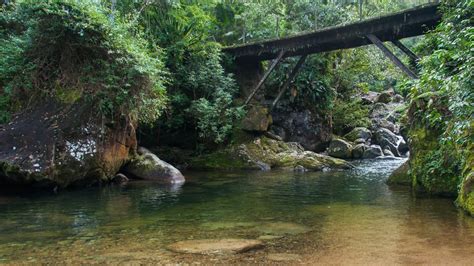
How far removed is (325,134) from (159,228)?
16.0m

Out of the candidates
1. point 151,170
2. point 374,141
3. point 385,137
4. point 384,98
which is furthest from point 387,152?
point 151,170

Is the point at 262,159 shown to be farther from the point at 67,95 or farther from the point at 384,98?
the point at 384,98

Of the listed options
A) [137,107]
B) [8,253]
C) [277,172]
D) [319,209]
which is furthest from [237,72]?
[8,253]

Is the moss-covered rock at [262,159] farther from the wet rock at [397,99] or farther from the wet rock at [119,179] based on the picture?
Result: the wet rock at [397,99]

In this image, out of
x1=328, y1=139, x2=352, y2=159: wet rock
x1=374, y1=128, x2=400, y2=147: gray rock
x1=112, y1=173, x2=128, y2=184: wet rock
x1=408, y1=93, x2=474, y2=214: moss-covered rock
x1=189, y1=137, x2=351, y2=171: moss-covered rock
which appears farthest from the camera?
x1=374, y1=128, x2=400, y2=147: gray rock

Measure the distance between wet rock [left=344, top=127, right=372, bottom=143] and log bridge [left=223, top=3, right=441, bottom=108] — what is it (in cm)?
499

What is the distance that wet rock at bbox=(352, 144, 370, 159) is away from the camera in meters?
19.8

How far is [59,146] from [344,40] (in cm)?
1054

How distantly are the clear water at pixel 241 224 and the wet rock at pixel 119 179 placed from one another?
111cm

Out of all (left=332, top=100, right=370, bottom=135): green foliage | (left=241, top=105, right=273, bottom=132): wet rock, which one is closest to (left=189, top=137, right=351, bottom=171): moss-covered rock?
(left=241, top=105, right=273, bottom=132): wet rock

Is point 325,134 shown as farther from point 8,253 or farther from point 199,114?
point 8,253

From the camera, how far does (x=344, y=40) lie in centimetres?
1566

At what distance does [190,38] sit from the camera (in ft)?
57.6

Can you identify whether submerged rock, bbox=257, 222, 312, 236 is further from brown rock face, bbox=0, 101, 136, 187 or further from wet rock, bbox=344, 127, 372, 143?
wet rock, bbox=344, 127, 372, 143
